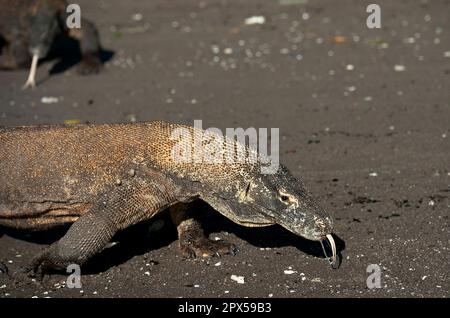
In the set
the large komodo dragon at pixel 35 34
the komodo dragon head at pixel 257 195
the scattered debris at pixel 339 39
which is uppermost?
the komodo dragon head at pixel 257 195

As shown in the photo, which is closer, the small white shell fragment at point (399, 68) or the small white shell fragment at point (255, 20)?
the small white shell fragment at point (399, 68)

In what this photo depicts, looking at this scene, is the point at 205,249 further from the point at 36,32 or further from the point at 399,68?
the point at 36,32

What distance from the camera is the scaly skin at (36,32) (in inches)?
343

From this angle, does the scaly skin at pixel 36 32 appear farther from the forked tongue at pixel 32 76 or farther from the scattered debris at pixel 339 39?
the scattered debris at pixel 339 39

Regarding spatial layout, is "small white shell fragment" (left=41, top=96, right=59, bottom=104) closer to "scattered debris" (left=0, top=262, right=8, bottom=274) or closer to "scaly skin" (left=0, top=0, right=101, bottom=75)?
"scaly skin" (left=0, top=0, right=101, bottom=75)

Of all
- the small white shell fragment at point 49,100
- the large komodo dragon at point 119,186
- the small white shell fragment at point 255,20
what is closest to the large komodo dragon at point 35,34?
the small white shell fragment at point 49,100

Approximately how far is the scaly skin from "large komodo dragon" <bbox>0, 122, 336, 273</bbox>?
410 cm

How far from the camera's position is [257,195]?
14.6ft

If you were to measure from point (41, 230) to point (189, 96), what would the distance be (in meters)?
3.45

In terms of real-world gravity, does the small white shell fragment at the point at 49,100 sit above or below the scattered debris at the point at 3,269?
below

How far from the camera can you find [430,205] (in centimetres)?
543

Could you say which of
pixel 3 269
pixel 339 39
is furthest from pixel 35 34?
pixel 3 269

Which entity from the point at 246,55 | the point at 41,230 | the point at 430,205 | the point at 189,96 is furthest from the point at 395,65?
the point at 41,230

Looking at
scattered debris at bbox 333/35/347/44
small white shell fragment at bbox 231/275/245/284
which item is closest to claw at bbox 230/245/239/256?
small white shell fragment at bbox 231/275/245/284
